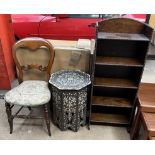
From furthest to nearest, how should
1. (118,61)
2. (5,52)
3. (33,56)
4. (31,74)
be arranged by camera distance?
(5,52), (31,74), (33,56), (118,61)

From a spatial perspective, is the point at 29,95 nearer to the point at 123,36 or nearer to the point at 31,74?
the point at 31,74

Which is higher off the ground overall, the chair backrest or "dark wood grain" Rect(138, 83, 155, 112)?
the chair backrest

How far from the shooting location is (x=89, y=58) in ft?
6.20

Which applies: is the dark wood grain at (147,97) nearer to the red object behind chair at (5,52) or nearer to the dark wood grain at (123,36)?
the dark wood grain at (123,36)

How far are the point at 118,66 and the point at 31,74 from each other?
102 cm

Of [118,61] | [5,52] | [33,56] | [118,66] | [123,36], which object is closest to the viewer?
[123,36]

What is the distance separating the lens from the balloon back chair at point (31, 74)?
1.68 meters

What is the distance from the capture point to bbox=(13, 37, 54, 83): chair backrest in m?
1.79

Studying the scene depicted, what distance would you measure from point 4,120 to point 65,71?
3.18ft

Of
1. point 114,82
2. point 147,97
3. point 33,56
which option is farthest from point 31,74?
point 147,97

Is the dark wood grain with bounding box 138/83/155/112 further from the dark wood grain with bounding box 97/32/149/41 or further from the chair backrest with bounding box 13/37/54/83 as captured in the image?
the chair backrest with bounding box 13/37/54/83

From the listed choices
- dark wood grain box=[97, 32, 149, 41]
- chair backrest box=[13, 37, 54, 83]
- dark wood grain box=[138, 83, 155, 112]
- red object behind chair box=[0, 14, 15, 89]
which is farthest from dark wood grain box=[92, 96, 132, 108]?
red object behind chair box=[0, 14, 15, 89]

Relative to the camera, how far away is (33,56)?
194 cm

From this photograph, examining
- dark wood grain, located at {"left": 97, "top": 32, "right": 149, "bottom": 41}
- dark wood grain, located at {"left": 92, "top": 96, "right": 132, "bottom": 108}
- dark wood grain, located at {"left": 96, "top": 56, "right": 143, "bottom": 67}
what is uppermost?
dark wood grain, located at {"left": 97, "top": 32, "right": 149, "bottom": 41}
